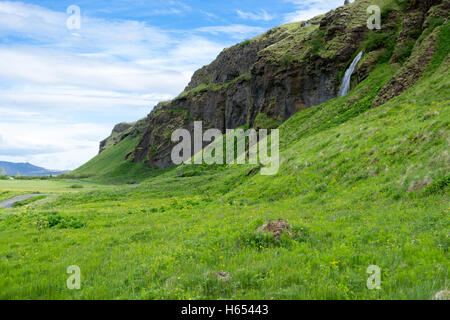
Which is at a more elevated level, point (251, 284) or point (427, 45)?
point (427, 45)

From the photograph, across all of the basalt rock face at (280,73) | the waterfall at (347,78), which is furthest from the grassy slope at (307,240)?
the basalt rock face at (280,73)

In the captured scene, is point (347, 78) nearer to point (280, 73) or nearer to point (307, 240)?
point (280, 73)

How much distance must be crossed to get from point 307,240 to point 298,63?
63520mm

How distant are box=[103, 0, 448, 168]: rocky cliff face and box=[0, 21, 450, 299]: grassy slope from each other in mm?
17083

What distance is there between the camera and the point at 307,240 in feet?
30.7

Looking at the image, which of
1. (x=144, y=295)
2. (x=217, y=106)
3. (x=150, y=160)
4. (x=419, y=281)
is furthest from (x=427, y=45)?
(x=150, y=160)

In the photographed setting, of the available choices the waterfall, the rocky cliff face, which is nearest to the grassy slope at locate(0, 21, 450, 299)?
the rocky cliff face

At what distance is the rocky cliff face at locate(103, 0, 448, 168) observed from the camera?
4575cm

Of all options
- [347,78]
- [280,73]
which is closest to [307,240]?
[347,78]

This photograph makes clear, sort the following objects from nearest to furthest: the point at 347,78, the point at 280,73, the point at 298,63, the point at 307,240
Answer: the point at 307,240, the point at 347,78, the point at 298,63, the point at 280,73

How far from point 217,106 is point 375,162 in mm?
113260

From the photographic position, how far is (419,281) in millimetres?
5754

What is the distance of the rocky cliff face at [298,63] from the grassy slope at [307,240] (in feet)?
56.0

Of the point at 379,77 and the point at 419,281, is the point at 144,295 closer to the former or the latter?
the point at 419,281
